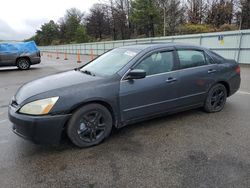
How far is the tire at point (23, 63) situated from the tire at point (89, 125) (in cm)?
1145

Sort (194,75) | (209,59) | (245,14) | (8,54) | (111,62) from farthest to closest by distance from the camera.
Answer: (245,14) → (8,54) → (209,59) → (194,75) → (111,62)

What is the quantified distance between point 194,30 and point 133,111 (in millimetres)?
32831

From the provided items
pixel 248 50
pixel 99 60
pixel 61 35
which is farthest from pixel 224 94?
pixel 61 35

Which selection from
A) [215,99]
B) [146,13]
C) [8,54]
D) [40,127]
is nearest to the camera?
[40,127]

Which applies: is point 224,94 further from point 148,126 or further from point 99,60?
point 99,60

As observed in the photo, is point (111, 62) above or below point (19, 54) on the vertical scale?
above

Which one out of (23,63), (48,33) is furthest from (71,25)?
(23,63)

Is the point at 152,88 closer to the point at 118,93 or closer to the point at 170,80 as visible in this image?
the point at 170,80

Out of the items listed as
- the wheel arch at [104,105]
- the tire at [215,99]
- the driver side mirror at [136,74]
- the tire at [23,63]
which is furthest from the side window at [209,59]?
the tire at [23,63]

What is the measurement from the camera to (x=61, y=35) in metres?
84.7

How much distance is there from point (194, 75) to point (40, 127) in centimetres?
284

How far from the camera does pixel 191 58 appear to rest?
4285 mm

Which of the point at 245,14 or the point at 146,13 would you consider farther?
the point at 146,13

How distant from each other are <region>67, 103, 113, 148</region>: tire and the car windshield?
2.20ft
